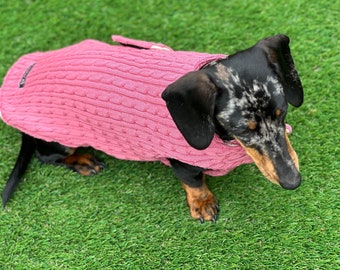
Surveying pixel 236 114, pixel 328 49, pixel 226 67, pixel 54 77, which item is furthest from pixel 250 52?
pixel 328 49

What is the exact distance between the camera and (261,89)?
2.44 m

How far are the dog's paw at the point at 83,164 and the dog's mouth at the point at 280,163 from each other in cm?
141

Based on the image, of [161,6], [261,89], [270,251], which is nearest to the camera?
[261,89]

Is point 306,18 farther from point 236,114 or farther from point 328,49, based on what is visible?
point 236,114

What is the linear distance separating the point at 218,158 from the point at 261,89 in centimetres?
57

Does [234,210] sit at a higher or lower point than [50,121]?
lower

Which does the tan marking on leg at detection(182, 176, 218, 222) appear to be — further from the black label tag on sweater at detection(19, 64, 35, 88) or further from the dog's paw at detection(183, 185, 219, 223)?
the black label tag on sweater at detection(19, 64, 35, 88)

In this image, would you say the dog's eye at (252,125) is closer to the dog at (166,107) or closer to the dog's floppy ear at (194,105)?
the dog at (166,107)

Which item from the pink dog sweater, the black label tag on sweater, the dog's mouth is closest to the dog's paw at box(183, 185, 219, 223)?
the pink dog sweater

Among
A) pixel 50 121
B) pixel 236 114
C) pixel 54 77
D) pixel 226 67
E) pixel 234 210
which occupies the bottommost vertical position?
pixel 234 210

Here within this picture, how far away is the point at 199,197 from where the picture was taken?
3.38 meters

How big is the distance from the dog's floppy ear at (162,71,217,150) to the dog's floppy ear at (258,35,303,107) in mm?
363

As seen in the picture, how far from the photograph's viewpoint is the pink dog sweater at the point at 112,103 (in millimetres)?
2787

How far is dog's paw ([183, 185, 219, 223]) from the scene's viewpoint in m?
3.38
